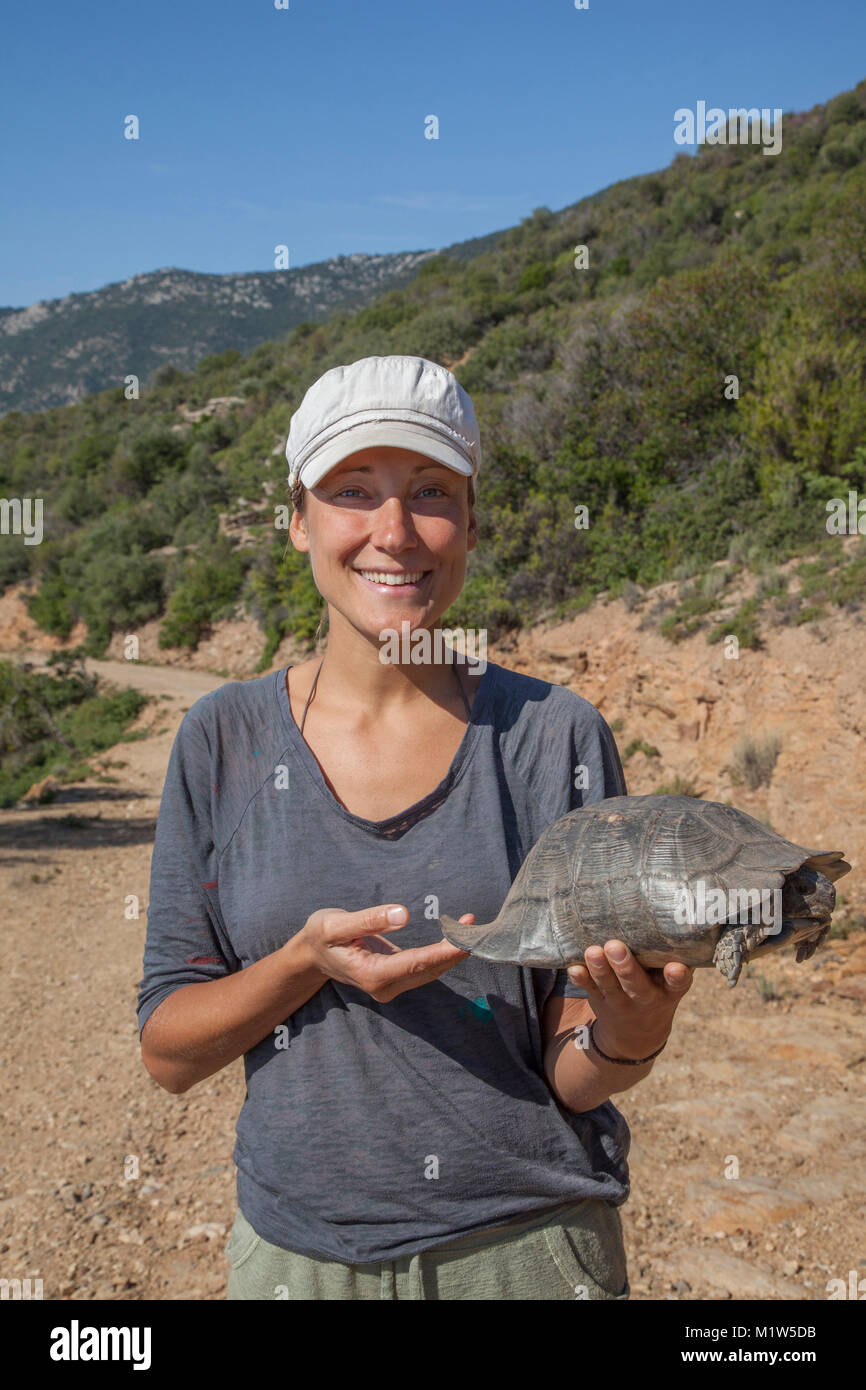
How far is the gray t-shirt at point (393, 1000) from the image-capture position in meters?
1.83

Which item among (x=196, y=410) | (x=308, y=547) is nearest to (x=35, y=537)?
(x=196, y=410)

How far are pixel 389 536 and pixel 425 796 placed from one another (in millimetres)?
562

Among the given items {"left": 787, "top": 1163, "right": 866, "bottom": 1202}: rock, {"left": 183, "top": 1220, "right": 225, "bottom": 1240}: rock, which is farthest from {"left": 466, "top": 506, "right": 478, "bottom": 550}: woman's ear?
{"left": 787, "top": 1163, "right": 866, "bottom": 1202}: rock

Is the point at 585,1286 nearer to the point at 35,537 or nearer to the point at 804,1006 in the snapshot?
the point at 804,1006

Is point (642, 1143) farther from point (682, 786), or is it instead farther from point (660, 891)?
point (682, 786)

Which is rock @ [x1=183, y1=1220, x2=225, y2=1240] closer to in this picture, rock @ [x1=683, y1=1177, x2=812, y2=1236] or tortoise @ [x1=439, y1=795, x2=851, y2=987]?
rock @ [x1=683, y1=1177, x2=812, y2=1236]

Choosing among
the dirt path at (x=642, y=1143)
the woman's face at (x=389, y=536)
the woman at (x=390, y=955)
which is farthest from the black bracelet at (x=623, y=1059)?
the dirt path at (x=642, y=1143)

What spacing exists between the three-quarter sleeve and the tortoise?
548 millimetres

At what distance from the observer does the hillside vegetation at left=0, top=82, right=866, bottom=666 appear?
1431 cm

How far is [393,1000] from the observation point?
1.92 meters

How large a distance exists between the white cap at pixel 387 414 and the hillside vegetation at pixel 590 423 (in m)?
5.68

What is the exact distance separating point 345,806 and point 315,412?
0.86m

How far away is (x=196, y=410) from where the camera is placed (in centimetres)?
5541

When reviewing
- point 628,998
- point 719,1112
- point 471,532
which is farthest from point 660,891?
point 719,1112
